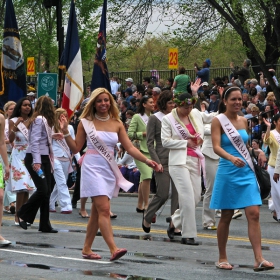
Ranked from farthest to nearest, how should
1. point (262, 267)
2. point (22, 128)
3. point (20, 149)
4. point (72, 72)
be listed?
point (72, 72) < point (20, 149) < point (22, 128) < point (262, 267)

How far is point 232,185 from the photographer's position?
9.70 metres

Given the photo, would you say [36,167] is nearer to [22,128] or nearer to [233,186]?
[22,128]

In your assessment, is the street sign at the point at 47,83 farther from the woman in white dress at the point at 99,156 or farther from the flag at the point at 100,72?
the woman in white dress at the point at 99,156

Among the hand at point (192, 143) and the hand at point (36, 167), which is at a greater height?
the hand at point (192, 143)

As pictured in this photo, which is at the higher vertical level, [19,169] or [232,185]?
[232,185]

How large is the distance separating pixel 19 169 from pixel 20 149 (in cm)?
39

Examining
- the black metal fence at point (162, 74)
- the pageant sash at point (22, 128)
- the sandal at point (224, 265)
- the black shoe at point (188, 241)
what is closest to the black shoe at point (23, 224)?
the pageant sash at point (22, 128)

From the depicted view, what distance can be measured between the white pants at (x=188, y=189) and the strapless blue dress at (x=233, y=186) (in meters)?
2.27

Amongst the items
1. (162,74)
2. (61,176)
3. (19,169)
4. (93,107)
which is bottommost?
(61,176)

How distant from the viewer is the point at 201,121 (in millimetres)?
12828

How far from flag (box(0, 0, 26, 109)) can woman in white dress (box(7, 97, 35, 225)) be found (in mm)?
3488

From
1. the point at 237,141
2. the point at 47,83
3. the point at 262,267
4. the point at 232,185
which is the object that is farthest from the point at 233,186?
the point at 47,83

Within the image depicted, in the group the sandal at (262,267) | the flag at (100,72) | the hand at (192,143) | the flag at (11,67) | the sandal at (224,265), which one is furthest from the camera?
the flag at (100,72)

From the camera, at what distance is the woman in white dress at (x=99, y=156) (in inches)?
400
